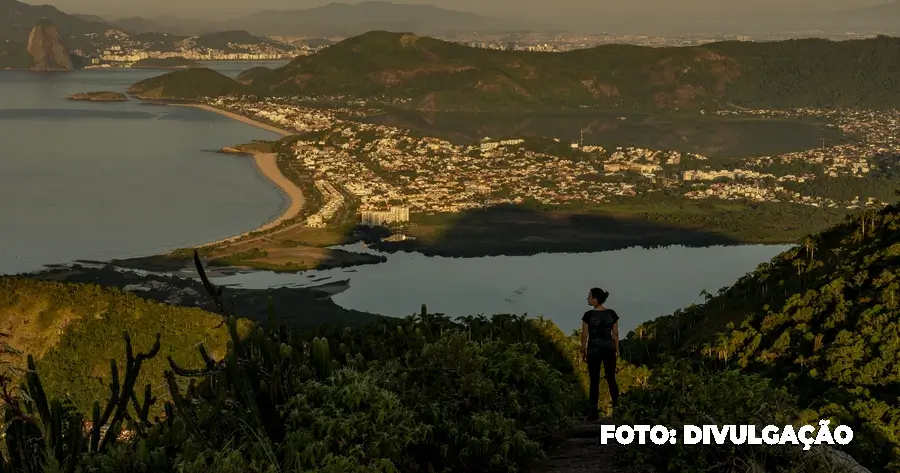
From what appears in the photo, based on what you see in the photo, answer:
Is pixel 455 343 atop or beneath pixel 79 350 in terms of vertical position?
atop

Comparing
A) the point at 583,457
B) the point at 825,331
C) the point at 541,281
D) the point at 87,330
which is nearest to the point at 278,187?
the point at 541,281

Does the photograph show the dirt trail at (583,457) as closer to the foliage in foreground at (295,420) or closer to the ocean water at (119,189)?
the foliage in foreground at (295,420)

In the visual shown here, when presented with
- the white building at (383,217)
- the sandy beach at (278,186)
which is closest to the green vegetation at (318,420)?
the sandy beach at (278,186)

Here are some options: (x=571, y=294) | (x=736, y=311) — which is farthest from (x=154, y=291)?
(x=736, y=311)

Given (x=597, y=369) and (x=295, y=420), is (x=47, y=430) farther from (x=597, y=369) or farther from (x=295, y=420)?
(x=597, y=369)

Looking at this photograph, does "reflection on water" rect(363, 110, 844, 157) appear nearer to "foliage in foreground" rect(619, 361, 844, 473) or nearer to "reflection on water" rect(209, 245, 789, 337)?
"reflection on water" rect(209, 245, 789, 337)

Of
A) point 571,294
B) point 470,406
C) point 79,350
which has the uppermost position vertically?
point 470,406

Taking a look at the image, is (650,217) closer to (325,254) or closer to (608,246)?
(608,246)
